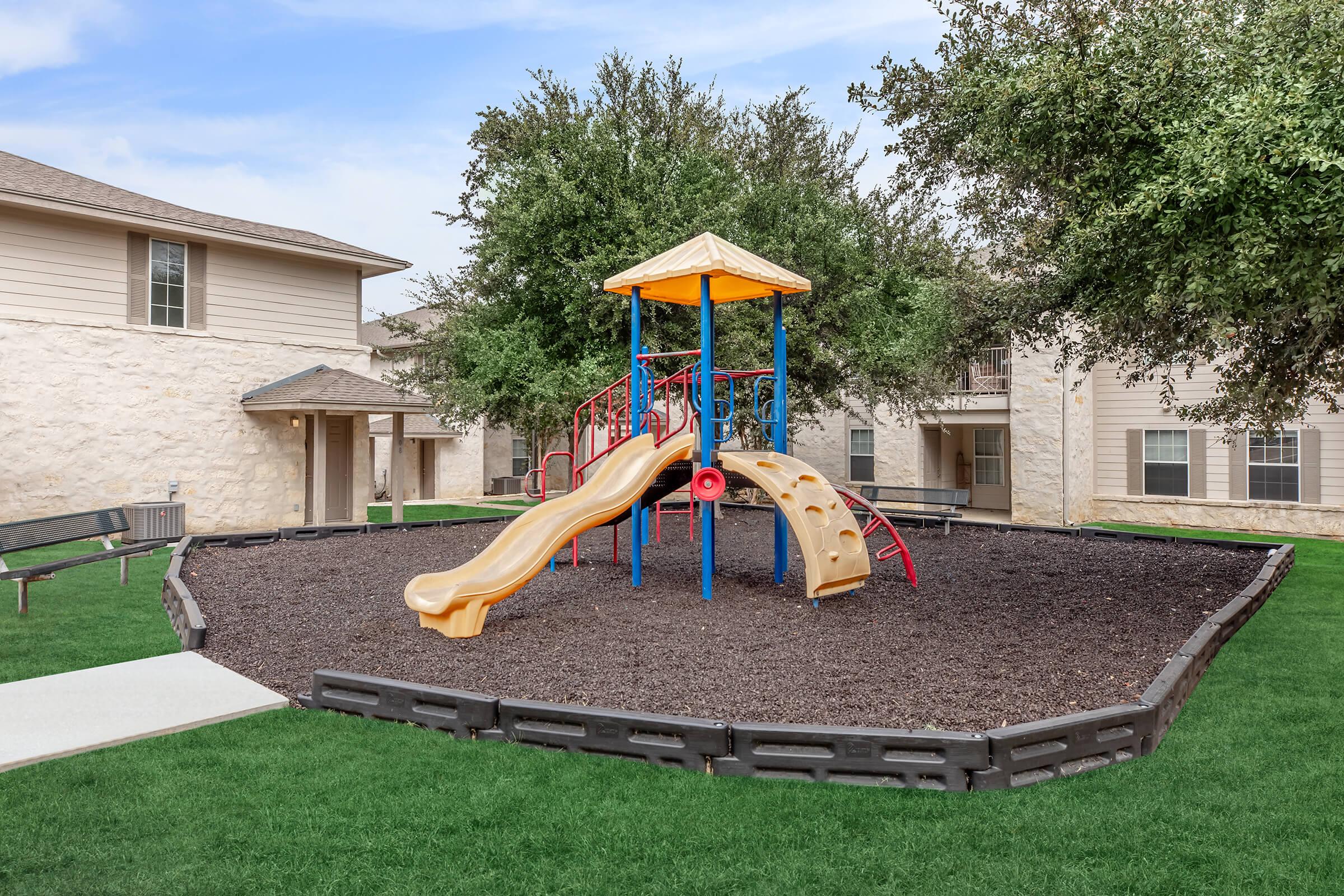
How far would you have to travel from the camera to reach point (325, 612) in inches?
324

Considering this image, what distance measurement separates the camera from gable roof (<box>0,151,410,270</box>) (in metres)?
14.2

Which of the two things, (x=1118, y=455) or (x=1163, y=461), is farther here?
(x=1118, y=455)

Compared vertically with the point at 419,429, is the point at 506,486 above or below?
below

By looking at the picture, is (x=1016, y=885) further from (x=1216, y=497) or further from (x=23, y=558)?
(x=1216, y=497)

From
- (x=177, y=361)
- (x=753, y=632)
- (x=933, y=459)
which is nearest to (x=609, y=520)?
(x=753, y=632)

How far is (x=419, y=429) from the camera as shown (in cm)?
2673

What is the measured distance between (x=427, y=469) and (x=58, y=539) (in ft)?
61.0

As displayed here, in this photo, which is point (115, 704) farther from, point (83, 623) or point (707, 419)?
point (707, 419)

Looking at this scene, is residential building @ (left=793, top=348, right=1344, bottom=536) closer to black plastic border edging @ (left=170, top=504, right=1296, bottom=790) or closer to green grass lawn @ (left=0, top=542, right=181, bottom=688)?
green grass lawn @ (left=0, top=542, right=181, bottom=688)

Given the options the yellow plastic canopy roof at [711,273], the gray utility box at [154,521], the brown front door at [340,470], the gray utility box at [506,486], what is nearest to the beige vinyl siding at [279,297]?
the brown front door at [340,470]

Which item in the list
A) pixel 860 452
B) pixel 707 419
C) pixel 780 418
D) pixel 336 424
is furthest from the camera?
pixel 860 452

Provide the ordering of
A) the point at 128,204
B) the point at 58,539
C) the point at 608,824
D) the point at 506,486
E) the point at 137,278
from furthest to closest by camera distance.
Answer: the point at 506,486, the point at 137,278, the point at 128,204, the point at 58,539, the point at 608,824

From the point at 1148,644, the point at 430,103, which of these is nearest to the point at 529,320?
the point at 430,103

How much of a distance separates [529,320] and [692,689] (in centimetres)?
Result: 1045
